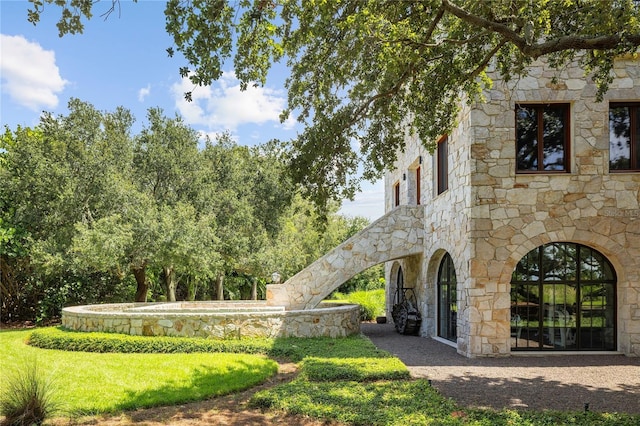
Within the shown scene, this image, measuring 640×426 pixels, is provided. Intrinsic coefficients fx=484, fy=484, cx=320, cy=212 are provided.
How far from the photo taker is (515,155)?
35.4ft

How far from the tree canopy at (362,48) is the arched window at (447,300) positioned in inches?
161

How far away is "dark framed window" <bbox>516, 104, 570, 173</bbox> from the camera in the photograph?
11.0 meters

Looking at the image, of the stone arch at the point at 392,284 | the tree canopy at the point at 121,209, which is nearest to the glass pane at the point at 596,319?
the tree canopy at the point at 121,209

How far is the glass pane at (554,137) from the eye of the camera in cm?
1097

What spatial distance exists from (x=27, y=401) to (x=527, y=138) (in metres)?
10.5

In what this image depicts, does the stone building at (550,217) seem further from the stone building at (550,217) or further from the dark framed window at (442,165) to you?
the dark framed window at (442,165)

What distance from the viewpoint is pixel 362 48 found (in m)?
7.70

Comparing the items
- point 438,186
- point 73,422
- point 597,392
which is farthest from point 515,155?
point 73,422

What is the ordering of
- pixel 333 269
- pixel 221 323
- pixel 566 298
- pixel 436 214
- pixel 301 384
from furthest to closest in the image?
1. pixel 333 269
2. pixel 436 214
3. pixel 221 323
4. pixel 566 298
5. pixel 301 384

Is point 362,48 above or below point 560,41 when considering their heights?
above

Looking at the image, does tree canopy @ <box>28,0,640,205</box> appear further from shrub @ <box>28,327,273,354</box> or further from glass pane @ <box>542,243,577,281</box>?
shrub @ <box>28,327,273,354</box>


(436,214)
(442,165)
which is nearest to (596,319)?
(436,214)

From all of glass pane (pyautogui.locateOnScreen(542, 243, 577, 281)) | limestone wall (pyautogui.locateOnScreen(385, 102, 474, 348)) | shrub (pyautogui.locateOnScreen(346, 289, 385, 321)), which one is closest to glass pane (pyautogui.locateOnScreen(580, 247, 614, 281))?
glass pane (pyautogui.locateOnScreen(542, 243, 577, 281))

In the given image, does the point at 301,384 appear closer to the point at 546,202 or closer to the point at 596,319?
the point at 546,202
